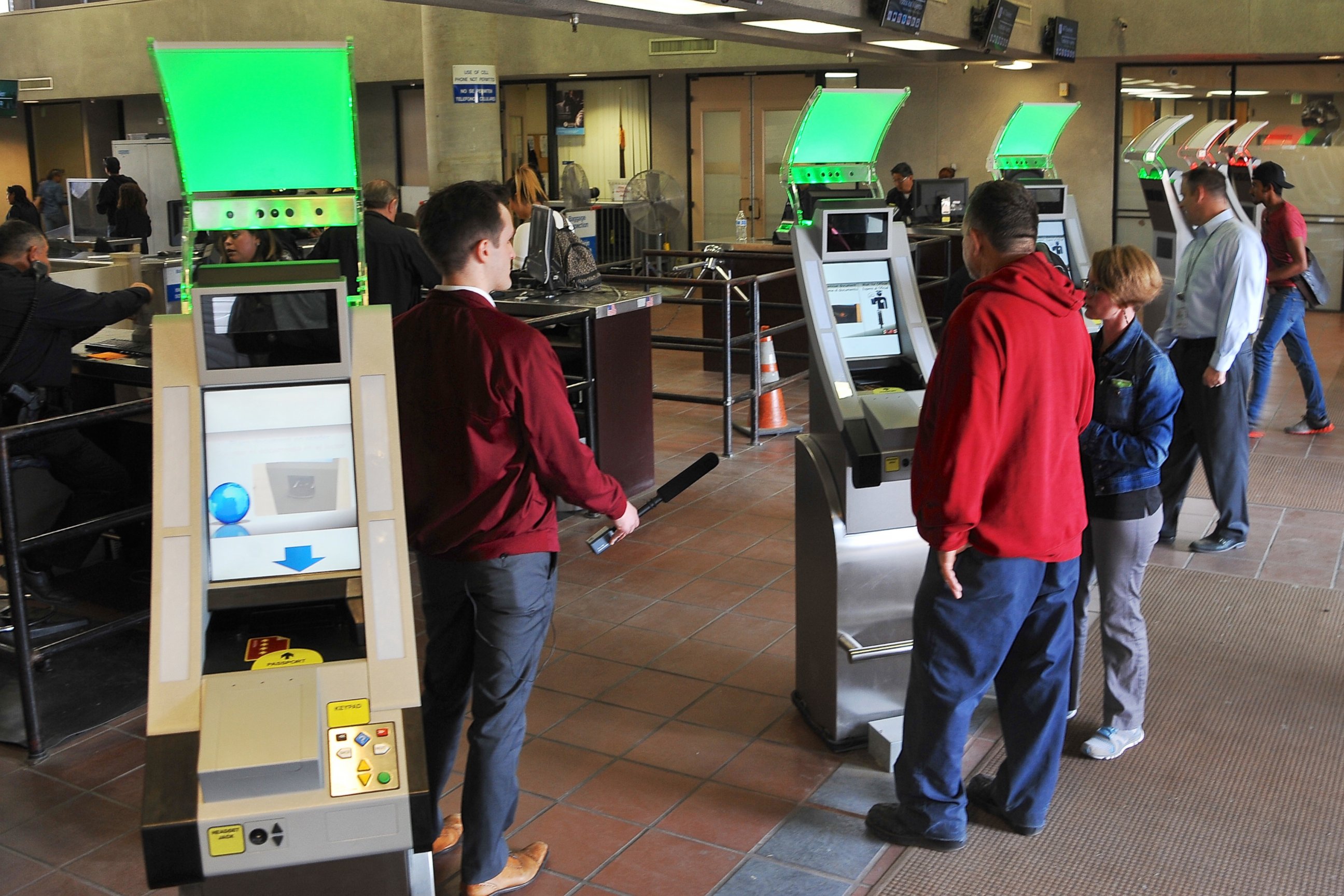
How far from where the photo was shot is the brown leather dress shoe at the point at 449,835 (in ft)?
9.68

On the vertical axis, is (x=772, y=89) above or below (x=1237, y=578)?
above

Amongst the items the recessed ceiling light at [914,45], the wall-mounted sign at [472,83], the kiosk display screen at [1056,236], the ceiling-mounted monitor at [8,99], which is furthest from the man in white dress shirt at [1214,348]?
the ceiling-mounted monitor at [8,99]

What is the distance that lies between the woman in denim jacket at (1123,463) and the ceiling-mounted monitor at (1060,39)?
8111mm

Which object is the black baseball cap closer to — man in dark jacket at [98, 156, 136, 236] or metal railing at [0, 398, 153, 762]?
metal railing at [0, 398, 153, 762]

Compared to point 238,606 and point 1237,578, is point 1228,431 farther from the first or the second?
point 238,606

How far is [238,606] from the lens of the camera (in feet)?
6.65

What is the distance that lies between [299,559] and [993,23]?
8.34m

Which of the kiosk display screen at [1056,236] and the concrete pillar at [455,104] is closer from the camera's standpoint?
the kiosk display screen at [1056,236]

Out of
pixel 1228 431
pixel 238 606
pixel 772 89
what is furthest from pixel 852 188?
pixel 772 89

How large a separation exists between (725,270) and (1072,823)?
243 inches

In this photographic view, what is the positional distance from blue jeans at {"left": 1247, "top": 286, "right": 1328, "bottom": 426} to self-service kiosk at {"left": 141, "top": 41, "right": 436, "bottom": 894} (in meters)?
5.87

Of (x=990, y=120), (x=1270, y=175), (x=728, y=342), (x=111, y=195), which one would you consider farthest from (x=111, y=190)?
(x=1270, y=175)

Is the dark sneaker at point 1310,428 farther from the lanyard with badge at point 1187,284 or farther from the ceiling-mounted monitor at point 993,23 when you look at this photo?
the ceiling-mounted monitor at point 993,23

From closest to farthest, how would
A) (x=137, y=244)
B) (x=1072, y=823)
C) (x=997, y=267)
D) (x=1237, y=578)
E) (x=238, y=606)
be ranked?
(x=238, y=606)
(x=997, y=267)
(x=1072, y=823)
(x=1237, y=578)
(x=137, y=244)
